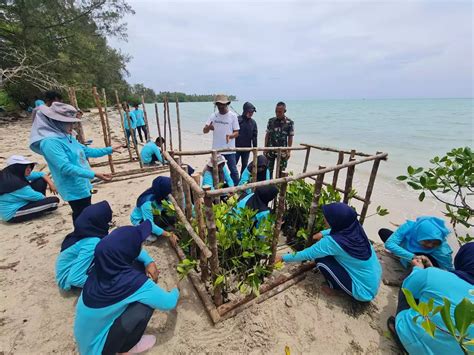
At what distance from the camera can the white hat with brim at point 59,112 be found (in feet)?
8.23

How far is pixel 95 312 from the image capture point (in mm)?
1622

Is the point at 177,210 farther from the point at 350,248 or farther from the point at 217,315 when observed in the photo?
the point at 350,248

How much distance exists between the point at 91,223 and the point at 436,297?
2865 mm

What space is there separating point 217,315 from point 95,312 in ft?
3.32

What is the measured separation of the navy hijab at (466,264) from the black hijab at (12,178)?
5357 mm

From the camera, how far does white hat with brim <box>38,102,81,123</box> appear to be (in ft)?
8.23

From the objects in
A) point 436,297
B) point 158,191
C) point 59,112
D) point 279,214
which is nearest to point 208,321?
point 279,214

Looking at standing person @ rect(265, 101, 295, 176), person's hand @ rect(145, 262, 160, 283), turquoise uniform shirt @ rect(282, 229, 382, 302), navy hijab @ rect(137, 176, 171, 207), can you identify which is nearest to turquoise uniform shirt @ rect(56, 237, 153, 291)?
person's hand @ rect(145, 262, 160, 283)

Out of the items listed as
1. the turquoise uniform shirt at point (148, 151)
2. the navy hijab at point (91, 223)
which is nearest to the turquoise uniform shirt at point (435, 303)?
the navy hijab at point (91, 223)

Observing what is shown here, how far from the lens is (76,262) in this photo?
2.24m

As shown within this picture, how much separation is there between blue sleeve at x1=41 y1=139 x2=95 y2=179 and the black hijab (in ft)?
4.88

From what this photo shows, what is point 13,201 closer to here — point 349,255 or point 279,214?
point 279,214

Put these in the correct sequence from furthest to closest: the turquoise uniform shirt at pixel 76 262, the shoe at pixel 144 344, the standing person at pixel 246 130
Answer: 1. the standing person at pixel 246 130
2. the turquoise uniform shirt at pixel 76 262
3. the shoe at pixel 144 344

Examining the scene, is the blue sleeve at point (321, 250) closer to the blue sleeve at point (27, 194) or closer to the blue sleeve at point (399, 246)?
the blue sleeve at point (399, 246)
